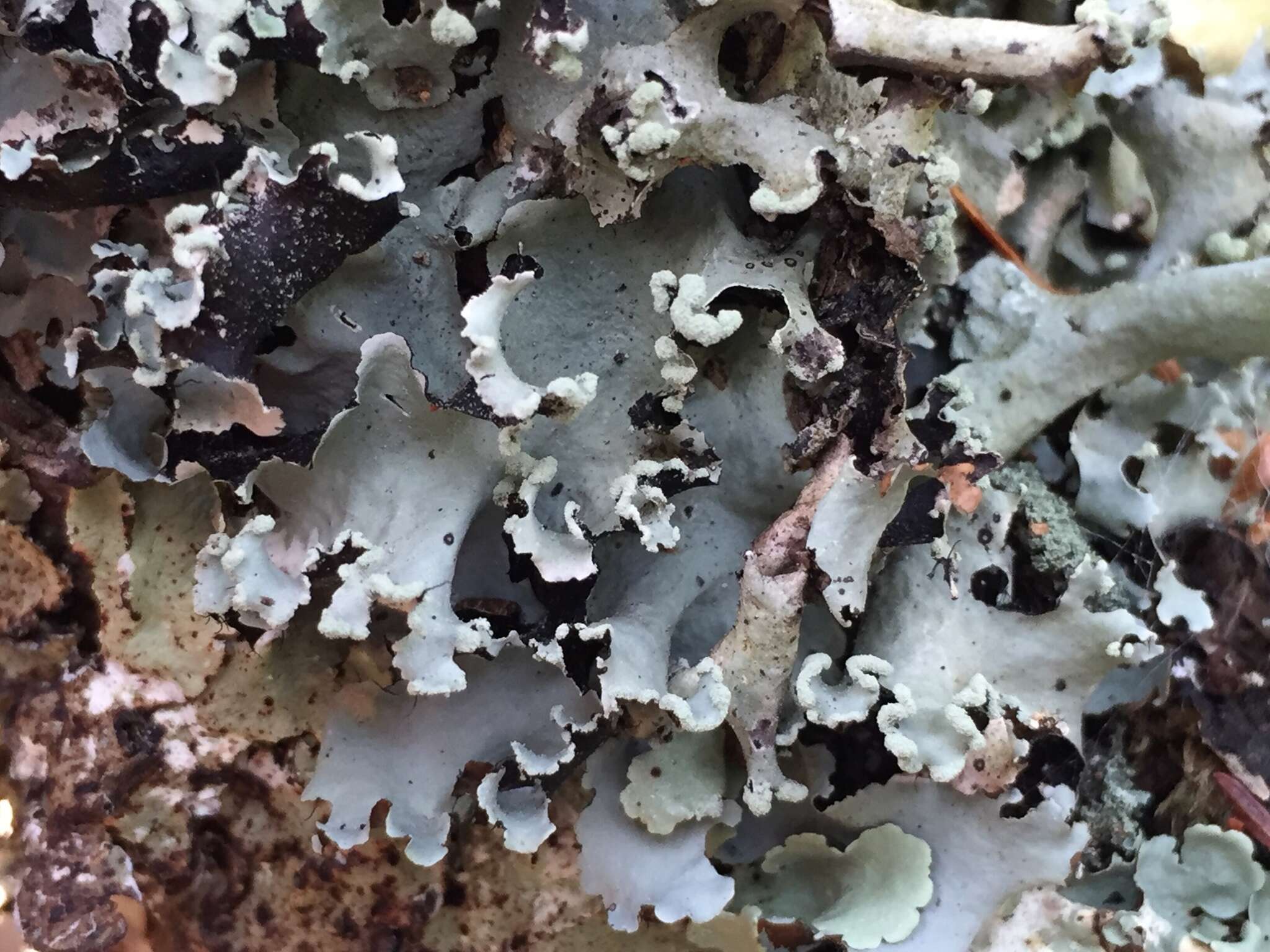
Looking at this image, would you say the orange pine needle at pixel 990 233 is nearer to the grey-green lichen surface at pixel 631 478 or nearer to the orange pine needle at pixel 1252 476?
the grey-green lichen surface at pixel 631 478

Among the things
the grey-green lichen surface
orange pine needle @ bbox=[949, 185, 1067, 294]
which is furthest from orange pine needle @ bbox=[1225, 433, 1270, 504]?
orange pine needle @ bbox=[949, 185, 1067, 294]

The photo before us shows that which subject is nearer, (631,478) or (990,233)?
(631,478)

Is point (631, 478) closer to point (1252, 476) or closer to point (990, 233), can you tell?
point (990, 233)

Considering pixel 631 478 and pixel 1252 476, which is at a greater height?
pixel 631 478

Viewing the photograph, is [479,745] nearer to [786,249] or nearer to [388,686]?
[388,686]

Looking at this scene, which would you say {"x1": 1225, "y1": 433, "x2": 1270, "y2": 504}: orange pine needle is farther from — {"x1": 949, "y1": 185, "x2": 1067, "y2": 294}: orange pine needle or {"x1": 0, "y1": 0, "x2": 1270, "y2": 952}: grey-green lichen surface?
{"x1": 949, "y1": 185, "x2": 1067, "y2": 294}: orange pine needle

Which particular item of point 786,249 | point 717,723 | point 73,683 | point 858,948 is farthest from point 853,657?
point 73,683

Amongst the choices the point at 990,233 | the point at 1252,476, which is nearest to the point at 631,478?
the point at 990,233

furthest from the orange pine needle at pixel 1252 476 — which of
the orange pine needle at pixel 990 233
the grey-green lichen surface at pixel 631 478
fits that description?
the orange pine needle at pixel 990 233
